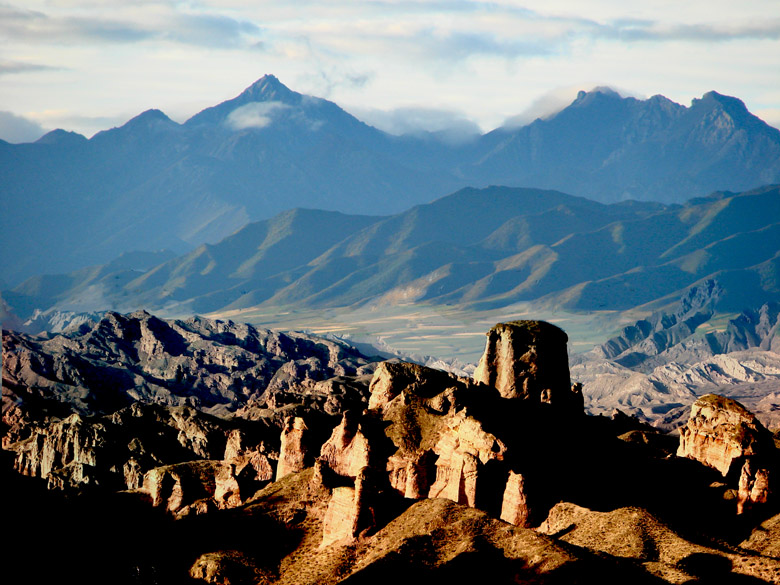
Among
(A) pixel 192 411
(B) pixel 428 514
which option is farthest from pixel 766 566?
(A) pixel 192 411

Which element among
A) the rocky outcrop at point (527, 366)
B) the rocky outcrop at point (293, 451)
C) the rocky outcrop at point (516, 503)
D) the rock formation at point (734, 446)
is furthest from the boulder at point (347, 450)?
the rock formation at point (734, 446)

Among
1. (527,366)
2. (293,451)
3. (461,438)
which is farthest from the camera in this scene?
(527,366)

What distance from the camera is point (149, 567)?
81.0 meters

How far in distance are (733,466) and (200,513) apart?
48160 millimetres

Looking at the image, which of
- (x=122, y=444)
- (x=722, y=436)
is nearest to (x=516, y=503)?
(x=722, y=436)

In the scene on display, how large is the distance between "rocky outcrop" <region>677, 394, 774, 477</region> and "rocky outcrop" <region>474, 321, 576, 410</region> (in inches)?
478

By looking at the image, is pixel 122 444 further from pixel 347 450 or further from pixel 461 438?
pixel 461 438

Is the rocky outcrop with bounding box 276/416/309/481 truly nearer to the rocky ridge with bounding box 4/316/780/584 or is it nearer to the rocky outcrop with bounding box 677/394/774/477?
the rocky ridge with bounding box 4/316/780/584

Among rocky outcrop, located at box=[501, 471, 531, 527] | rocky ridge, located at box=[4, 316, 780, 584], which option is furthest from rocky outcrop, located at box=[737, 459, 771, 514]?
rocky outcrop, located at box=[501, 471, 531, 527]

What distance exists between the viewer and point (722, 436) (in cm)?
10356

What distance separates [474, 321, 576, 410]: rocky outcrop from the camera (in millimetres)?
109188

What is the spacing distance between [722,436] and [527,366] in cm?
1984

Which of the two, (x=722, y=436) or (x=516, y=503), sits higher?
(x=722, y=436)

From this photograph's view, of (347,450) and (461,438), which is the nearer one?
(461,438)
